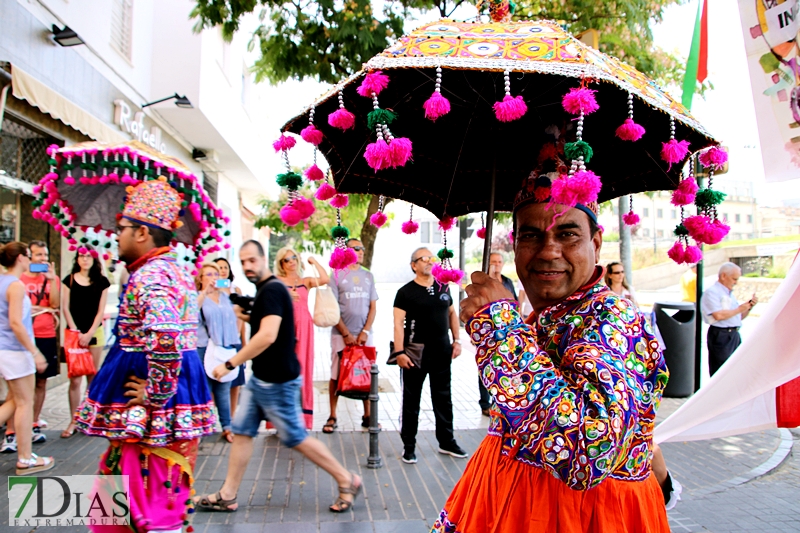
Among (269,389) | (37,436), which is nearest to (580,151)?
(269,389)

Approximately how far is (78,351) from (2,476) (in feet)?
4.93

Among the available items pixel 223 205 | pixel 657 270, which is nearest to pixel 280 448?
pixel 223 205

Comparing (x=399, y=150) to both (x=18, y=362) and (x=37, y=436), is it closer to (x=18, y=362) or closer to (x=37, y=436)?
(x=18, y=362)

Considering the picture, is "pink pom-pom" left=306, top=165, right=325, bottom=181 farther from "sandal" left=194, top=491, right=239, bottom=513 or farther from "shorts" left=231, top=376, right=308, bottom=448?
"sandal" left=194, top=491, right=239, bottom=513

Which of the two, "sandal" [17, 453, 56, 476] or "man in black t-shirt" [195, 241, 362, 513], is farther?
"sandal" [17, 453, 56, 476]

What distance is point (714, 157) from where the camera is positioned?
219 cm

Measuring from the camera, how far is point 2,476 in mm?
4555

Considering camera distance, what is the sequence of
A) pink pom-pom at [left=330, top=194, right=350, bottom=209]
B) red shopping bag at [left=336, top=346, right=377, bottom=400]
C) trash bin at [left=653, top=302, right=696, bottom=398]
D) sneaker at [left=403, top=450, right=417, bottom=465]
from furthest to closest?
1. trash bin at [left=653, top=302, right=696, bottom=398]
2. red shopping bag at [left=336, top=346, right=377, bottom=400]
3. sneaker at [left=403, top=450, right=417, bottom=465]
4. pink pom-pom at [left=330, top=194, right=350, bottom=209]

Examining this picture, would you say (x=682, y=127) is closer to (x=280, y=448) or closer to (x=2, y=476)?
(x=280, y=448)

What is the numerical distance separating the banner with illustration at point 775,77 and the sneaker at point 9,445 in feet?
20.9

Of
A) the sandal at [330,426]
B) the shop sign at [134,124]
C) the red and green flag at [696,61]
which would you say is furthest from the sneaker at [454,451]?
the shop sign at [134,124]

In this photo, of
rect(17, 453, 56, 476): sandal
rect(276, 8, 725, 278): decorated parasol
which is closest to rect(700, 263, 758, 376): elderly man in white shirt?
rect(276, 8, 725, 278): decorated parasol

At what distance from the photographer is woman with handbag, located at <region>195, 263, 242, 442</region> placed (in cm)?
564

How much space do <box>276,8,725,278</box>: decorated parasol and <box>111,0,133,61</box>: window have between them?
29.1 feet
